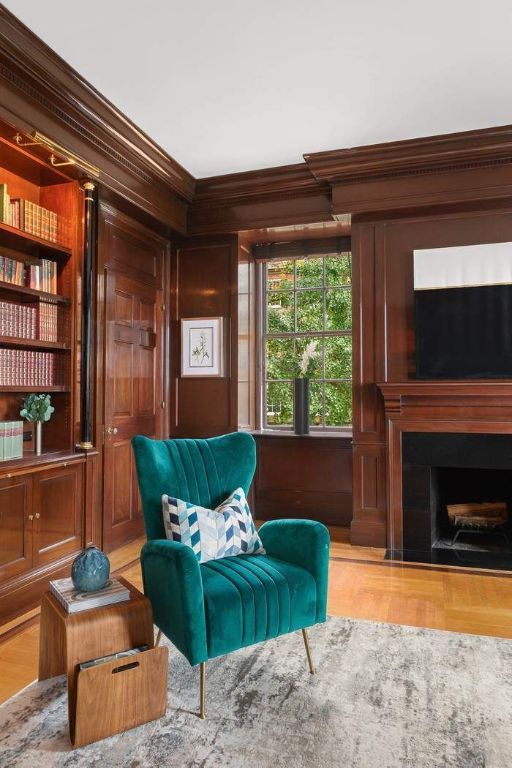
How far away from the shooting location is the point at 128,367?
13.6 feet

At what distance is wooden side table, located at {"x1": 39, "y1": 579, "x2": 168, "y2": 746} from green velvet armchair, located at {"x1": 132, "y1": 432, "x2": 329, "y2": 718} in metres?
0.12

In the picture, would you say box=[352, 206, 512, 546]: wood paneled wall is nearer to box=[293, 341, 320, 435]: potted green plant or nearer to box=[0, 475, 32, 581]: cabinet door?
box=[293, 341, 320, 435]: potted green plant

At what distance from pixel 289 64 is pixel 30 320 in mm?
2061

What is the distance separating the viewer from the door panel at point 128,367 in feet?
12.7

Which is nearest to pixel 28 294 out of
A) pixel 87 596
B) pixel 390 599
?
pixel 87 596

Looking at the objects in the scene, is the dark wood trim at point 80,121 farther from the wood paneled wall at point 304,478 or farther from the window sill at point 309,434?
the wood paneled wall at point 304,478

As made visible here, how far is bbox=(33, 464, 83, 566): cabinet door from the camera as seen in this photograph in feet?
10.1

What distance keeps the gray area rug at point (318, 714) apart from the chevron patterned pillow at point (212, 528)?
0.46 metres

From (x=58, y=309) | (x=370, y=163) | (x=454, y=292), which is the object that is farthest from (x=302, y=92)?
(x=58, y=309)

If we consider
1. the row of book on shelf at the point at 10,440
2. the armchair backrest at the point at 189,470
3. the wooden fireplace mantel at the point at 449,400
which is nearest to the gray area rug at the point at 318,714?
the armchair backrest at the point at 189,470

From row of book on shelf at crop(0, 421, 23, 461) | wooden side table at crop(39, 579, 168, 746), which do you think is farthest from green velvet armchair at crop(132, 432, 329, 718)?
row of book on shelf at crop(0, 421, 23, 461)

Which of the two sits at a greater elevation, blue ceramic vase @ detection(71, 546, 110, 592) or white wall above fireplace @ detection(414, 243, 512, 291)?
white wall above fireplace @ detection(414, 243, 512, 291)

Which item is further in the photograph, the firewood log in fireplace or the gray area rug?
the firewood log in fireplace

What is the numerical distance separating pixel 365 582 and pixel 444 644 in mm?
847
